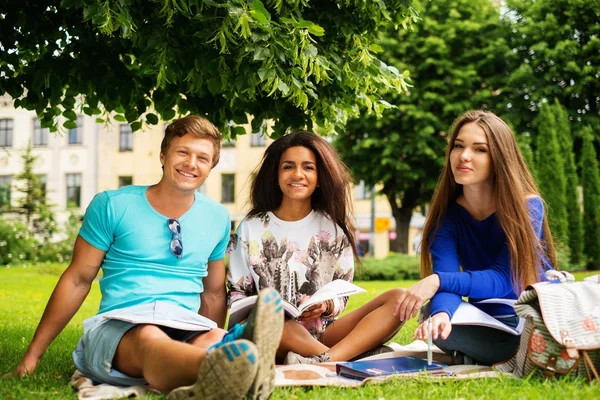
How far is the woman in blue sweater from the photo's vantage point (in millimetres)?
4180

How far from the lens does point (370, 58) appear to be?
217 inches

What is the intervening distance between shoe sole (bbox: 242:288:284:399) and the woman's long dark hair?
1916 millimetres

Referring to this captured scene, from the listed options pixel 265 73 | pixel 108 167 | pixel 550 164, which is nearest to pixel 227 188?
pixel 108 167

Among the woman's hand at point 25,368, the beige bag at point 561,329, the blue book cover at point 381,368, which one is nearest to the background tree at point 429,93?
the blue book cover at point 381,368

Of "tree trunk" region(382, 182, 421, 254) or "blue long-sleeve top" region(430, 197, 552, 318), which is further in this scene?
"tree trunk" region(382, 182, 421, 254)

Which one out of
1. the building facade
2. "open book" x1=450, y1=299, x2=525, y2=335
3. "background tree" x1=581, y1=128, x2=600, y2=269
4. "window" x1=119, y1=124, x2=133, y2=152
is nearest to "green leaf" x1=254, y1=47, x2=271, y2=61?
"open book" x1=450, y1=299, x2=525, y2=335

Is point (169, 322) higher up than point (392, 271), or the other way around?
point (169, 322)

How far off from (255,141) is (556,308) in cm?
3494

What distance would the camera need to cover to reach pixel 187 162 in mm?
4117

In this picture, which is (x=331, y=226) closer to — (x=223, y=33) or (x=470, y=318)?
(x=470, y=318)

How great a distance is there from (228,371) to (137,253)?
4.61 ft

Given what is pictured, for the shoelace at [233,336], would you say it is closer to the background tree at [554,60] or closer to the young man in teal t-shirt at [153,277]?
the young man in teal t-shirt at [153,277]

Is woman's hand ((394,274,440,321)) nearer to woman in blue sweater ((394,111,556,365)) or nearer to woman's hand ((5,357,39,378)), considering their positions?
woman in blue sweater ((394,111,556,365))

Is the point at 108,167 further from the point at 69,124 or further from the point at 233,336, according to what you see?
the point at 233,336
